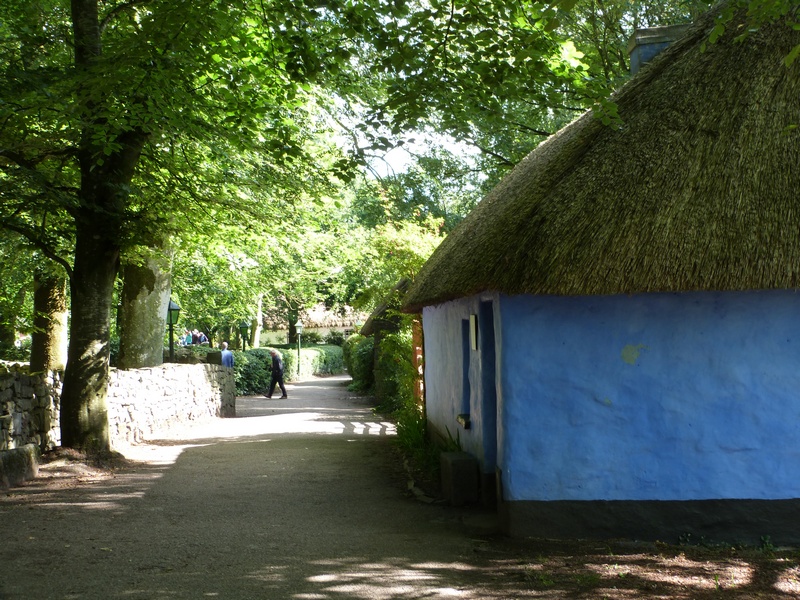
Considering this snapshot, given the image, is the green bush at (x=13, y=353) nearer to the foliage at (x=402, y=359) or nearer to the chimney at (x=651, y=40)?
the foliage at (x=402, y=359)

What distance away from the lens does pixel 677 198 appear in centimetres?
704

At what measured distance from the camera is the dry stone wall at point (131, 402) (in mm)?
11156

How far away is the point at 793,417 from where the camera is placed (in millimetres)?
7234

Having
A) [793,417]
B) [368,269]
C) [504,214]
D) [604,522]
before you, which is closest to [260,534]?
[604,522]

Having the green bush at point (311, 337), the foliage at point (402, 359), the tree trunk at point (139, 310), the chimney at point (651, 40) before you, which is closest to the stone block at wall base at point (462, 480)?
the chimney at point (651, 40)

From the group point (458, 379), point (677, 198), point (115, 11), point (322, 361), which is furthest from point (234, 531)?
point (322, 361)

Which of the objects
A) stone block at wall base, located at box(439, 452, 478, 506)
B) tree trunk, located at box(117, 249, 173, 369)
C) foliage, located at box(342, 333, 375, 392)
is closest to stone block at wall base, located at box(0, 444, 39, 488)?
stone block at wall base, located at box(439, 452, 478, 506)

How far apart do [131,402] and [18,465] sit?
476 cm

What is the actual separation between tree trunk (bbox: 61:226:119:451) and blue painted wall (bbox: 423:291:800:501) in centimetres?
690

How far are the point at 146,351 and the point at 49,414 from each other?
5.42 meters

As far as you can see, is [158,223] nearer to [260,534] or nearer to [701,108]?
[260,534]

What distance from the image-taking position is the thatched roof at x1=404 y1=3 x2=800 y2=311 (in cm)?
670

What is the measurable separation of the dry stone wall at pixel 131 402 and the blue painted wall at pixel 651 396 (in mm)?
6809

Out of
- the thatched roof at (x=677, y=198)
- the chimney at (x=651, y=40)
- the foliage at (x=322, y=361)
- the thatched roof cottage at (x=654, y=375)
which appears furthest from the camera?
the foliage at (x=322, y=361)
